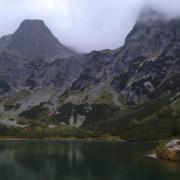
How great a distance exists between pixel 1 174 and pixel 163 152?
62.5m

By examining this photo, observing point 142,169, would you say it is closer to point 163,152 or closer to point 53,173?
point 53,173

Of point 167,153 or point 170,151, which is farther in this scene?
point 167,153

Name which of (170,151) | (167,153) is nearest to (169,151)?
(170,151)

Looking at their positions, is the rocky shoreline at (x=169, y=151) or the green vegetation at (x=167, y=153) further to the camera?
the rocky shoreline at (x=169, y=151)

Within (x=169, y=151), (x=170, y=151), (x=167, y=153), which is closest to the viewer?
(x=170, y=151)

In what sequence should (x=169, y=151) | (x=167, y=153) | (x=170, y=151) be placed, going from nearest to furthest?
(x=170, y=151)
(x=169, y=151)
(x=167, y=153)

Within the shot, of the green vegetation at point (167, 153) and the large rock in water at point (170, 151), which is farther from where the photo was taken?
the large rock in water at point (170, 151)

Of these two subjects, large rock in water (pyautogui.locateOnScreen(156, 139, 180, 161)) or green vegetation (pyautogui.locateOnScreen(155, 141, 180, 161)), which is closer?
green vegetation (pyautogui.locateOnScreen(155, 141, 180, 161))

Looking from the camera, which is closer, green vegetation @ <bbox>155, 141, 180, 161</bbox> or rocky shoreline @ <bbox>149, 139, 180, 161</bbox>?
green vegetation @ <bbox>155, 141, 180, 161</bbox>

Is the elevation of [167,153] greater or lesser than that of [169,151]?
lesser

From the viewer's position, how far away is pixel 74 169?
106 metres

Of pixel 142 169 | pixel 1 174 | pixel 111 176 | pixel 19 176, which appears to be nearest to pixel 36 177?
pixel 19 176

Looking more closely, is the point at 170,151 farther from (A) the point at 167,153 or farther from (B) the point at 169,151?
(A) the point at 167,153

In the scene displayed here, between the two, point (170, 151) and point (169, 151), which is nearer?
point (170, 151)
